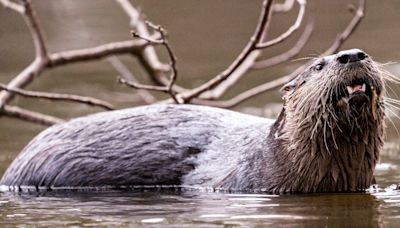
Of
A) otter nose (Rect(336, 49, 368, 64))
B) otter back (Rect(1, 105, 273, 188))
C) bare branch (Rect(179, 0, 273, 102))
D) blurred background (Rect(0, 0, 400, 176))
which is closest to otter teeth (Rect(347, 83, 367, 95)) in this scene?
otter nose (Rect(336, 49, 368, 64))

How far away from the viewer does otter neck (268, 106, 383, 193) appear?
6004mm

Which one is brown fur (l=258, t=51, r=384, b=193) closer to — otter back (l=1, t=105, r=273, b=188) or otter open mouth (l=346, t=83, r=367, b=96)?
otter open mouth (l=346, t=83, r=367, b=96)

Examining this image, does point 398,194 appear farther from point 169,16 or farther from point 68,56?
point 169,16

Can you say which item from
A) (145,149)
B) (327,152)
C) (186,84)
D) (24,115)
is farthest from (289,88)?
(186,84)

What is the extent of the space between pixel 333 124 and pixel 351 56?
0.36 m

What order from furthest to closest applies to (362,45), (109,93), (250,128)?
(362,45)
(109,93)
(250,128)

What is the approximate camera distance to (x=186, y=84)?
34.9 feet

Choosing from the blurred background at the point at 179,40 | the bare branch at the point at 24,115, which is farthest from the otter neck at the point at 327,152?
the bare branch at the point at 24,115

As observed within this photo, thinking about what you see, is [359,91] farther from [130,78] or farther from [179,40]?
[179,40]

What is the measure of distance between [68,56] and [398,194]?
3.32 meters

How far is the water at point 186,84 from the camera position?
541 cm

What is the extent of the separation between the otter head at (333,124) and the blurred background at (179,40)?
212 centimetres

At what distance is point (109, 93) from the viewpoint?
35.0 ft

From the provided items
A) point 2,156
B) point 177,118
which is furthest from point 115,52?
point 177,118
